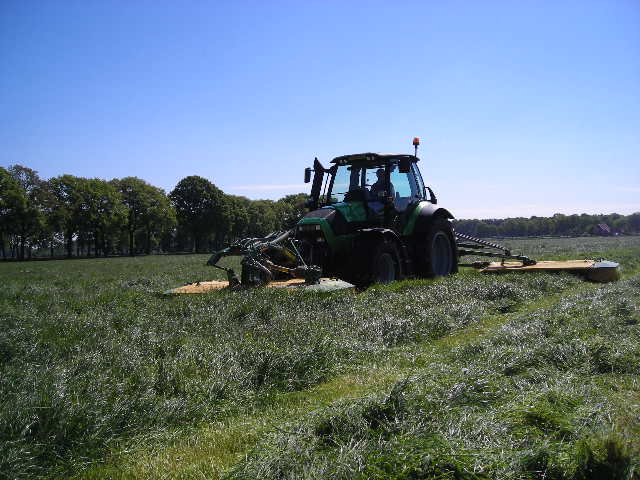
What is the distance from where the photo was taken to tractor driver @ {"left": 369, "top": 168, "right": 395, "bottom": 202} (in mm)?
10914

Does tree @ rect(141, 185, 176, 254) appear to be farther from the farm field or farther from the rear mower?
the farm field

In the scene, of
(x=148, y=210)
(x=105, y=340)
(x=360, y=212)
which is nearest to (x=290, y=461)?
(x=105, y=340)

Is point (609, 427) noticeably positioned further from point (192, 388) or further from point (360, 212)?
point (360, 212)

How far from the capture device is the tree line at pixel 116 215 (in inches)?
1959

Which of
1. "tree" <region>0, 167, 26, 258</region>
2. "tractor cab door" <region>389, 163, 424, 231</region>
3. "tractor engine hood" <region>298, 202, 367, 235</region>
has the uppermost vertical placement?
"tree" <region>0, 167, 26, 258</region>

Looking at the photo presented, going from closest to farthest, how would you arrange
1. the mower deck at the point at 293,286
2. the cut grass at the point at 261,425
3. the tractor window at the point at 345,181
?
the cut grass at the point at 261,425, the mower deck at the point at 293,286, the tractor window at the point at 345,181

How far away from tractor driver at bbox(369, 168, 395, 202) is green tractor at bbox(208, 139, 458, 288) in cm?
2

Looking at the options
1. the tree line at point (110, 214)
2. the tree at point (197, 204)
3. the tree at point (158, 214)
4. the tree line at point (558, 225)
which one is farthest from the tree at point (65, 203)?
the tree line at point (558, 225)

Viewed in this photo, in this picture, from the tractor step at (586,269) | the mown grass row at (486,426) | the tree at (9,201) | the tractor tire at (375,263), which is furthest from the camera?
the tree at (9,201)

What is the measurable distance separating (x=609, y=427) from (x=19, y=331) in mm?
5843

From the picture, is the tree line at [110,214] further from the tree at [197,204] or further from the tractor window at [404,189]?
the tractor window at [404,189]

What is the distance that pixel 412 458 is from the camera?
8.13ft

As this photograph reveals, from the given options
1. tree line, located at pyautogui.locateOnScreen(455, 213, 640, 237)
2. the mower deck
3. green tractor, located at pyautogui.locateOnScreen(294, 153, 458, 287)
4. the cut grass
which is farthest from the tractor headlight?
tree line, located at pyautogui.locateOnScreen(455, 213, 640, 237)

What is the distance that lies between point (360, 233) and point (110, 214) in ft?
174
